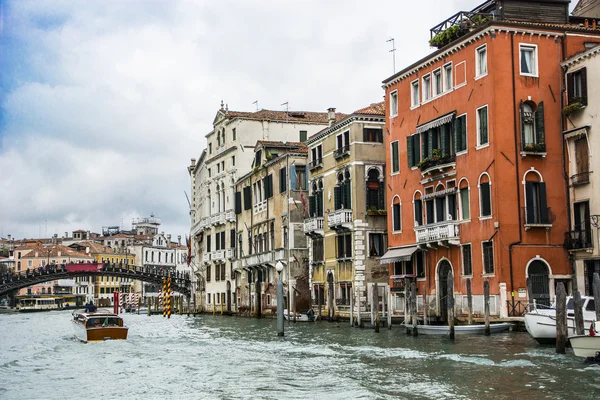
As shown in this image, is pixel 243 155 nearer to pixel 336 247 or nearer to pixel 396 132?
pixel 336 247

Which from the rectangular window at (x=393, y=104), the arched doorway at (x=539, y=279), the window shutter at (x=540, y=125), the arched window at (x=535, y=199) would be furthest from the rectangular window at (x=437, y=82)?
the arched doorway at (x=539, y=279)

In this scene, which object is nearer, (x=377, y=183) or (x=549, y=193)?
(x=549, y=193)

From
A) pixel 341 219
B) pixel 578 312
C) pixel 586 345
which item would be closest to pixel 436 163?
pixel 341 219

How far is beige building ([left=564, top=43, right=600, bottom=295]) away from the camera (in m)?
25.1

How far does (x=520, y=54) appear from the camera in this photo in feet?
86.2

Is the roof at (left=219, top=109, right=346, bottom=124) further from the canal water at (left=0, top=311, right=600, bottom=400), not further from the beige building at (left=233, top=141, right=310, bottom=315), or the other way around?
the canal water at (left=0, top=311, right=600, bottom=400)

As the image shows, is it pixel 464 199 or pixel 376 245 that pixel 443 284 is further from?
pixel 376 245

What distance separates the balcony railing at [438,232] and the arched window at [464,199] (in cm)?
39

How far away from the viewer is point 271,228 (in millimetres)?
44469

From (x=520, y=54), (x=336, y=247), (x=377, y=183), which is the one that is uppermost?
(x=520, y=54)

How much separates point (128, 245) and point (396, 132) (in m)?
91.4

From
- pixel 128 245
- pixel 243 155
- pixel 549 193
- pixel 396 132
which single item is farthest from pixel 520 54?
pixel 128 245

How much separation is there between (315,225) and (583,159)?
50.0ft

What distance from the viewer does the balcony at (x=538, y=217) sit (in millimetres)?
25719
